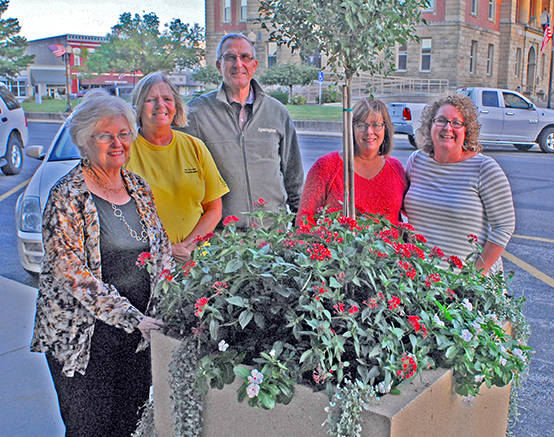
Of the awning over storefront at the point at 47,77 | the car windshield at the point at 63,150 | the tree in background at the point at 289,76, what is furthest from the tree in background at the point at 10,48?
the car windshield at the point at 63,150

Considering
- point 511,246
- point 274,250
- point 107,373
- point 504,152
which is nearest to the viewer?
point 274,250

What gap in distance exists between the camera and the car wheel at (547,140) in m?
16.3

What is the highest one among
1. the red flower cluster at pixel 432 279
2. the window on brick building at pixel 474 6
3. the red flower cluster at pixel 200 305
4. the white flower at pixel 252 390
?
the window on brick building at pixel 474 6

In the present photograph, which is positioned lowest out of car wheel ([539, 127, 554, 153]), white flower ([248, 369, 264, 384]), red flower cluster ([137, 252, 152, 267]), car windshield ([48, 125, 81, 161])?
car wheel ([539, 127, 554, 153])

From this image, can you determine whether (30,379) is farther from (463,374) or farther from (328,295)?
(463,374)

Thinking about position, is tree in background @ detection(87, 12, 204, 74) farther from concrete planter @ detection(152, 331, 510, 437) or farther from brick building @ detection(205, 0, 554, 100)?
concrete planter @ detection(152, 331, 510, 437)

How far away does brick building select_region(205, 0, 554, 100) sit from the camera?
36.3 m

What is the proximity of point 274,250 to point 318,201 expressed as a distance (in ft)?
3.42

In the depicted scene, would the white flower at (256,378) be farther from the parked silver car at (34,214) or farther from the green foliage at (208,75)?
the green foliage at (208,75)

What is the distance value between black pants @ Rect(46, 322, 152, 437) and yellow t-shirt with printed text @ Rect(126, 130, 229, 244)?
724mm

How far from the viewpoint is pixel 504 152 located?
1625 cm

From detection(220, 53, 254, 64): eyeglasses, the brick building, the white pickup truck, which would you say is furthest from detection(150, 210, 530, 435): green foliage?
the brick building

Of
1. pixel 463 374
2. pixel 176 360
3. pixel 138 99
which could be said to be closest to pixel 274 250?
pixel 176 360

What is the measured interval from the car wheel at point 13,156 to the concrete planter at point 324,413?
11222mm
